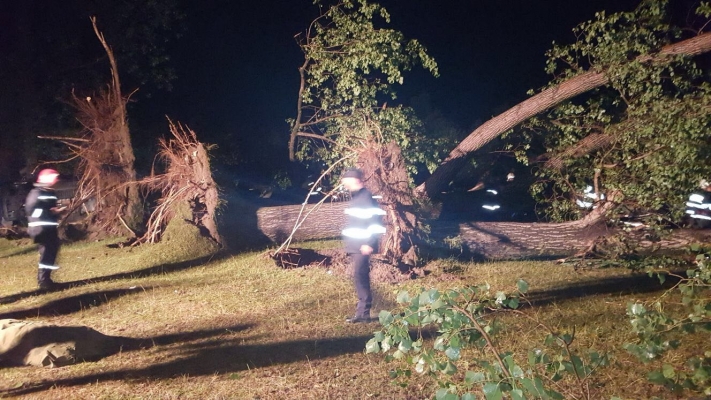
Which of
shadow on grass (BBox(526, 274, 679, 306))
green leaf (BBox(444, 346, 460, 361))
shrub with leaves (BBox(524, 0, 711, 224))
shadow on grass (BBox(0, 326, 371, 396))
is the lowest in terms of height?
shadow on grass (BBox(0, 326, 371, 396))

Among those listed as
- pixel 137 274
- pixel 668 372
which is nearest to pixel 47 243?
pixel 137 274

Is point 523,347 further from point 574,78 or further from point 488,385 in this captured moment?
point 574,78

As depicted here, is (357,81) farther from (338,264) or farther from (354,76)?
(338,264)

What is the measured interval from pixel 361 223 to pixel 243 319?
1.79 metres

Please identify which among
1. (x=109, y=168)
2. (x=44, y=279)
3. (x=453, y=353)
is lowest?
(x=44, y=279)

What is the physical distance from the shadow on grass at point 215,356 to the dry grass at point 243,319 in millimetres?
11

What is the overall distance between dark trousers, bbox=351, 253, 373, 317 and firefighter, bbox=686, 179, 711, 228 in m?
6.05

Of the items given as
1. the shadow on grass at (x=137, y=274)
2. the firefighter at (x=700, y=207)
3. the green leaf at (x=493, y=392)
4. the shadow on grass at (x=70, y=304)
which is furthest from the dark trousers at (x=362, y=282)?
the firefighter at (x=700, y=207)

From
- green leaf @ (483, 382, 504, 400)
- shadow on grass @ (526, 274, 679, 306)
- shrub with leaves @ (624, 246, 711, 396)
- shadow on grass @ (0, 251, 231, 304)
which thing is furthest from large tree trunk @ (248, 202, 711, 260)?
green leaf @ (483, 382, 504, 400)

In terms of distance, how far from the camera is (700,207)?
1070 centimetres

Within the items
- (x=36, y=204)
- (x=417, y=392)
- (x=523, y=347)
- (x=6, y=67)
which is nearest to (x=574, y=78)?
(x=523, y=347)

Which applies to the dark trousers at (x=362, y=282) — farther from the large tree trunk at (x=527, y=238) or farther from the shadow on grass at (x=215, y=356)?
the large tree trunk at (x=527, y=238)

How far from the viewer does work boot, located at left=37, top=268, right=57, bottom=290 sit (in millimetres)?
8320

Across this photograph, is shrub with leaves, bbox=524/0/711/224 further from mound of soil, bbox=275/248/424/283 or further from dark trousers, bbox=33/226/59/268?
dark trousers, bbox=33/226/59/268
